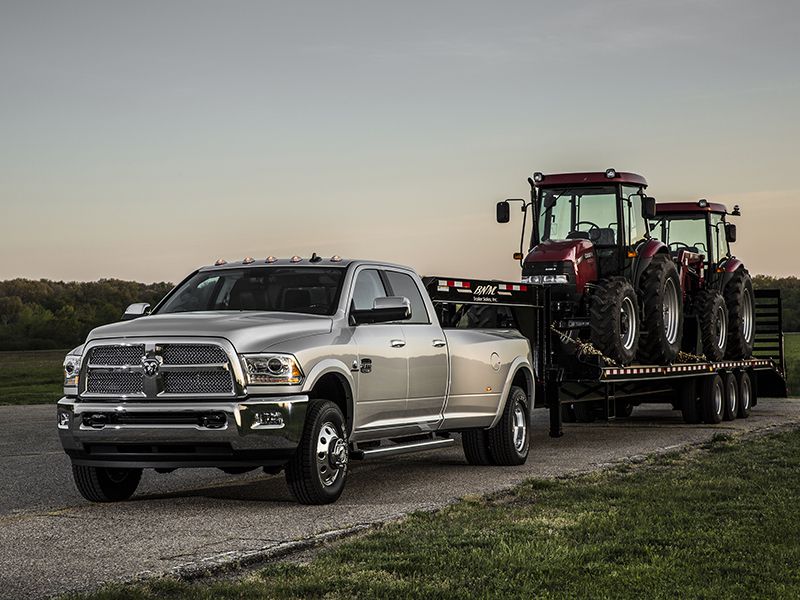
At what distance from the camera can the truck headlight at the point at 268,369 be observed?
10273mm

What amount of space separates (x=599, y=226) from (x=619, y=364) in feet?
9.45

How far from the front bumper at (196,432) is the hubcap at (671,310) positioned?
11684 mm

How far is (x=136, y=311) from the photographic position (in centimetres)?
1198

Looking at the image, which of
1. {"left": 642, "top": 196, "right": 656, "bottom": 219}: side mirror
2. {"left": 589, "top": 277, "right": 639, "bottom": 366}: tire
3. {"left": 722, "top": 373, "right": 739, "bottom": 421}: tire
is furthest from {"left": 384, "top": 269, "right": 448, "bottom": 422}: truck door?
{"left": 722, "top": 373, "right": 739, "bottom": 421}: tire

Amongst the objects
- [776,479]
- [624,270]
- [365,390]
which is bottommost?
[776,479]

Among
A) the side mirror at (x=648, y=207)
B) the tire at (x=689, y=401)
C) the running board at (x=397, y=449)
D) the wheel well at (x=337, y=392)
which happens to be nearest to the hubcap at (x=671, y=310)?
the side mirror at (x=648, y=207)

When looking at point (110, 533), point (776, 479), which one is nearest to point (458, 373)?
point (776, 479)

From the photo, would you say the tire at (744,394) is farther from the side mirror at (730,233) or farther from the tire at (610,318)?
the tire at (610,318)

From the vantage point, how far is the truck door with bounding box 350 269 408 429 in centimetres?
1141

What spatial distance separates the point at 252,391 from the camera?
33.7 feet

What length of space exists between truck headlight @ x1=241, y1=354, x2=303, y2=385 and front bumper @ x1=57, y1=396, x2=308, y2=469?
144 mm

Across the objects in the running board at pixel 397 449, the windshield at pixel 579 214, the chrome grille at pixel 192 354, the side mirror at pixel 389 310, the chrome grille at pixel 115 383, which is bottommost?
the running board at pixel 397 449

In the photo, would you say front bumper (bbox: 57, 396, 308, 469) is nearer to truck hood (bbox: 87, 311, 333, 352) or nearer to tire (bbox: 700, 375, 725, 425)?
truck hood (bbox: 87, 311, 333, 352)

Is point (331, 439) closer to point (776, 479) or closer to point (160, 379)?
point (160, 379)
